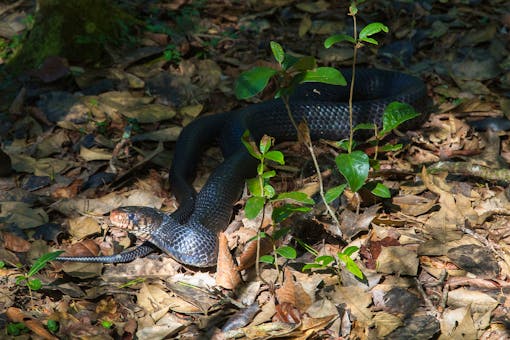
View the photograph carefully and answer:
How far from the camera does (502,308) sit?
170 inches

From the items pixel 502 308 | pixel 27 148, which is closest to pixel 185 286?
pixel 502 308

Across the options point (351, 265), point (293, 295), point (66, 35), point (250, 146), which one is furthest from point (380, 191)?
point (66, 35)

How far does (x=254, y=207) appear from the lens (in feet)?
13.9

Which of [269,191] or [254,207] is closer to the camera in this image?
[254,207]

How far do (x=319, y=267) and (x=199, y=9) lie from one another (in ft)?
18.4

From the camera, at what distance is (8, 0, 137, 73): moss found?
8031mm

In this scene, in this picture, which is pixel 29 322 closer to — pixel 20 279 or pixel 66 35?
pixel 20 279

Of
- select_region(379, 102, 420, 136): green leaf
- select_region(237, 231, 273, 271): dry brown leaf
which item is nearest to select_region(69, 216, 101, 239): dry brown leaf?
select_region(237, 231, 273, 271): dry brown leaf

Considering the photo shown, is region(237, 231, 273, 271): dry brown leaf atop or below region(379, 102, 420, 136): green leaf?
below

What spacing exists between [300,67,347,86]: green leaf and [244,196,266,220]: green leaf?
83cm

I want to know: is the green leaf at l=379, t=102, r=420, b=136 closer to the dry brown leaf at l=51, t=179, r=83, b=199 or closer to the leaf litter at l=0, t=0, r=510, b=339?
the leaf litter at l=0, t=0, r=510, b=339

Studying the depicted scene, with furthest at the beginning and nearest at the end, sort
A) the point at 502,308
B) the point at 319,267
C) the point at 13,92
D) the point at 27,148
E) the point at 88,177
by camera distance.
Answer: the point at 13,92 < the point at 27,148 < the point at 88,177 < the point at 319,267 < the point at 502,308

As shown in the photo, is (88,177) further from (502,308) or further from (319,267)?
(502,308)

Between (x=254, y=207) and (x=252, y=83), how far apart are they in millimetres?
801
